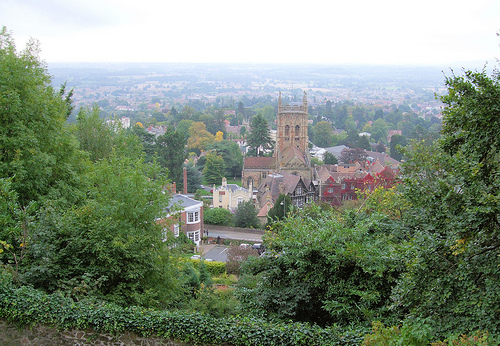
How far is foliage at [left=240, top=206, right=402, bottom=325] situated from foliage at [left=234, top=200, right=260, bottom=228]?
90.2ft

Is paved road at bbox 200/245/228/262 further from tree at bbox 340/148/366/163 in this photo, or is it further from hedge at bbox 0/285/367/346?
tree at bbox 340/148/366/163

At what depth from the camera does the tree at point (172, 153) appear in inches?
2036

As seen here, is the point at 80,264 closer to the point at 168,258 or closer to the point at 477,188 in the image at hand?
the point at 168,258

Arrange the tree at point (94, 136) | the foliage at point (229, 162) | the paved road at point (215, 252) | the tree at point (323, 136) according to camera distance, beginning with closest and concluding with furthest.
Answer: the tree at point (94, 136) → the paved road at point (215, 252) → the foliage at point (229, 162) → the tree at point (323, 136)

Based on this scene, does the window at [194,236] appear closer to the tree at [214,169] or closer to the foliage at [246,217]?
the foliage at [246,217]

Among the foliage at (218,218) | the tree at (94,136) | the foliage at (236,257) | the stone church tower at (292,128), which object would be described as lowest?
the foliage at (218,218)

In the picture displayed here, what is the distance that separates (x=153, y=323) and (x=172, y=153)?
144 ft

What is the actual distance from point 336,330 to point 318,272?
7.29 ft

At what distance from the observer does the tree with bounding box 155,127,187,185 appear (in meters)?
51.7

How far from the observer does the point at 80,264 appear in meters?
11.0

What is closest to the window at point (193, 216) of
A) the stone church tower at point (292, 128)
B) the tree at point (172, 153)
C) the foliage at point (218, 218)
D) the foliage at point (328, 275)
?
the foliage at point (218, 218)

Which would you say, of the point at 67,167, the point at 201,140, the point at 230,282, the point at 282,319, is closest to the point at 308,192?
the point at 230,282

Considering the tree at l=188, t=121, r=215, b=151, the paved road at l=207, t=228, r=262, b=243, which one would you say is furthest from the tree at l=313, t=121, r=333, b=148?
the paved road at l=207, t=228, r=262, b=243

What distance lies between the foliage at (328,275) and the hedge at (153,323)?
1250 mm
